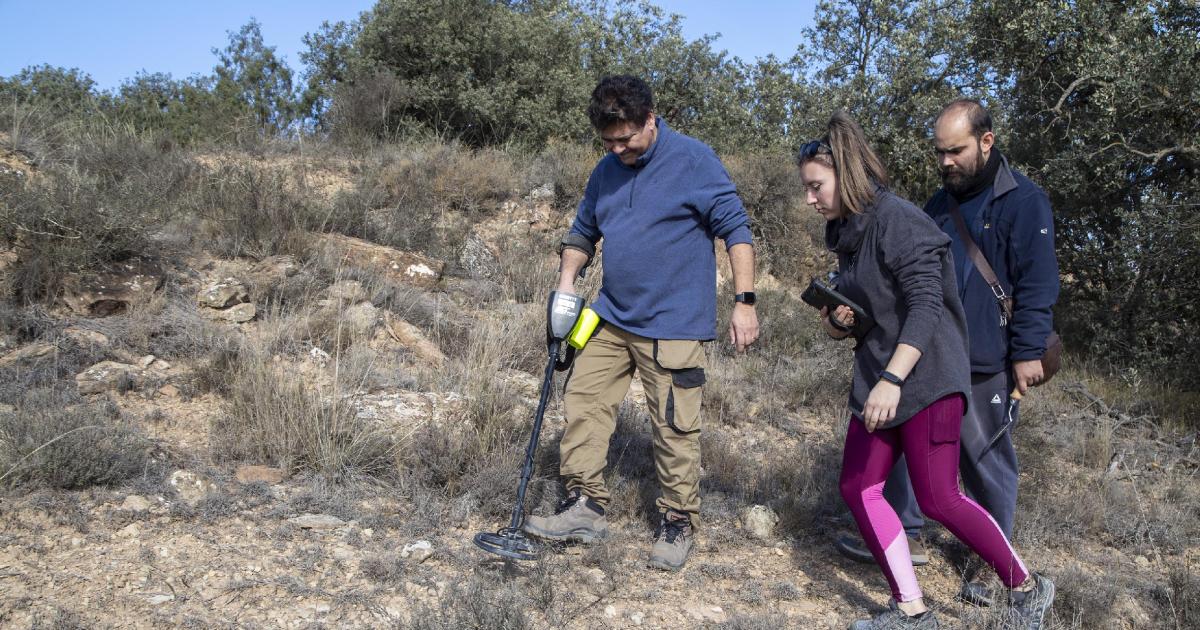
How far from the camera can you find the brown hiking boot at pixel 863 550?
11.6 feet

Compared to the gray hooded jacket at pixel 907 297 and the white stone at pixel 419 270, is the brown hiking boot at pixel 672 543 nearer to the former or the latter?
the gray hooded jacket at pixel 907 297

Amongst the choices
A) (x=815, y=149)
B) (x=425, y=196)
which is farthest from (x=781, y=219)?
(x=815, y=149)

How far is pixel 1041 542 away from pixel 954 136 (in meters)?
2.16

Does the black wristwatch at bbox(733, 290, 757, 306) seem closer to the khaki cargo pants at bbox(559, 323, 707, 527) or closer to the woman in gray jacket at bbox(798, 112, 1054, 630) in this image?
the khaki cargo pants at bbox(559, 323, 707, 527)

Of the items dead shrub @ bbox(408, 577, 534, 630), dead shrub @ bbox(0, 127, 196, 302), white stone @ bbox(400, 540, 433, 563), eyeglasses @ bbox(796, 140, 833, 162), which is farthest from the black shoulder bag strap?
dead shrub @ bbox(0, 127, 196, 302)

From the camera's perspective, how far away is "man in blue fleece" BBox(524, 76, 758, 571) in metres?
3.22

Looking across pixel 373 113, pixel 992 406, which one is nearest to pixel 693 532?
pixel 992 406

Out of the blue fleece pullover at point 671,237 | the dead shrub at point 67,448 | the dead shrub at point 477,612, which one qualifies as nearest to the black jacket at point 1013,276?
the blue fleece pullover at point 671,237

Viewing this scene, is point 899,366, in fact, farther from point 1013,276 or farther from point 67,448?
point 67,448

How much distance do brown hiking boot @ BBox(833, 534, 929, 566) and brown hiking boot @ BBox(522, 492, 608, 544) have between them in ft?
3.55

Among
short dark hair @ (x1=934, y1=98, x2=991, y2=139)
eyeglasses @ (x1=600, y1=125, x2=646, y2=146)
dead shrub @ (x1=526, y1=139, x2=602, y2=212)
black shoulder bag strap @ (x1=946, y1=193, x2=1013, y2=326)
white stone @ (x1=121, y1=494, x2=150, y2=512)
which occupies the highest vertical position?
dead shrub @ (x1=526, y1=139, x2=602, y2=212)

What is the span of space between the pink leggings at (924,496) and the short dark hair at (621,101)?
148 centimetres

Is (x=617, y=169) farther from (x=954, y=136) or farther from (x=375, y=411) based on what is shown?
(x=375, y=411)

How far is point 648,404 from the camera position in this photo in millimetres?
3424
